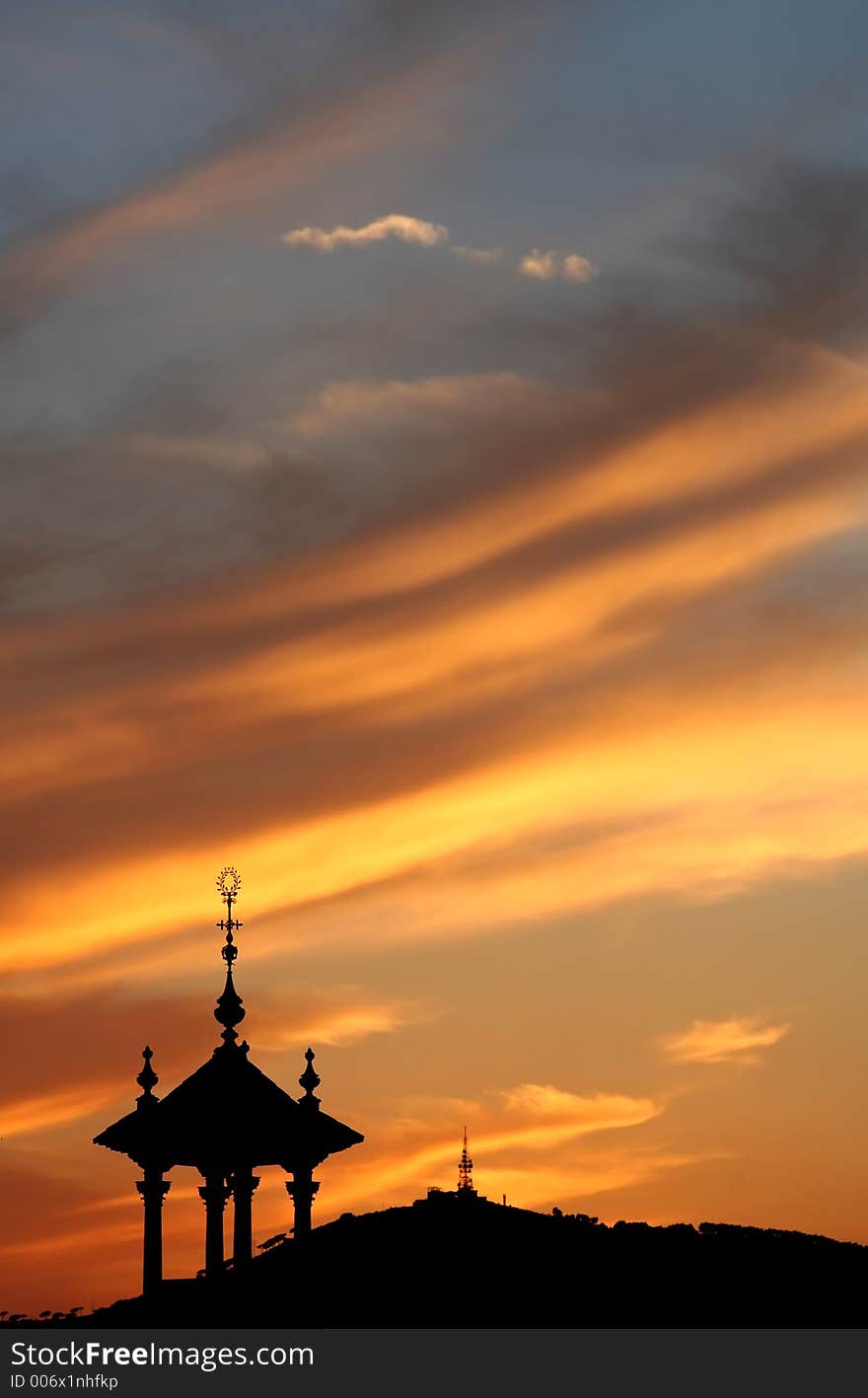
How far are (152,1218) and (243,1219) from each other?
5.74 feet

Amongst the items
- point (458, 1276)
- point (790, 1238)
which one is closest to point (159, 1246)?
point (458, 1276)

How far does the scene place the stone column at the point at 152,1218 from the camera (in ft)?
228

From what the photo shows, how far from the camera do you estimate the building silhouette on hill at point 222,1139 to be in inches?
2709

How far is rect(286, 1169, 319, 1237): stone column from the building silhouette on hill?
19 millimetres

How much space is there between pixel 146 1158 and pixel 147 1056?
79.0 inches

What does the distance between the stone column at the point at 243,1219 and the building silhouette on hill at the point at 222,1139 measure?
0.02m

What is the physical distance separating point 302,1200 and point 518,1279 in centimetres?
525

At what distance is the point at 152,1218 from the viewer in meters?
69.7

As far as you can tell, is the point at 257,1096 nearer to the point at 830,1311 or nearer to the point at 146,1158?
the point at 146,1158

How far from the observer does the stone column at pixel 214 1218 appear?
226 feet

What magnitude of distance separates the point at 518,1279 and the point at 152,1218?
7.41 metres

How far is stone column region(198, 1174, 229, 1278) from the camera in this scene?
68.9 meters

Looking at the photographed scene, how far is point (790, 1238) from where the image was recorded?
2655 inches

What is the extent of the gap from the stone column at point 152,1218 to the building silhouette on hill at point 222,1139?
2 centimetres
